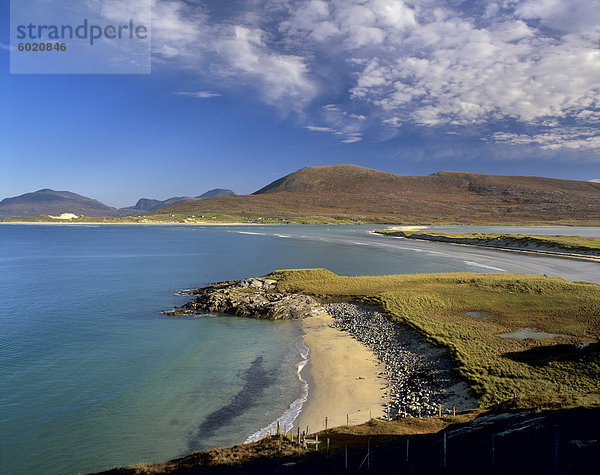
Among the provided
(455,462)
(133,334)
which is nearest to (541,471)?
(455,462)

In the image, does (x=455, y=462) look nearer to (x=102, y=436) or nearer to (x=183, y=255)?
(x=102, y=436)

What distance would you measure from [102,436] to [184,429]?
12.2ft

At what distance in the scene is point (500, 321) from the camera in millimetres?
29547

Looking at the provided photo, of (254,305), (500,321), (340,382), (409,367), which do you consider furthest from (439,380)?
(254,305)

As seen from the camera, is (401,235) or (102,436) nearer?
(102,436)

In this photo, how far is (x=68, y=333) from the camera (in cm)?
3144

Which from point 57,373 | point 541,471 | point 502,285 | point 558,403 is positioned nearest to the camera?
point 541,471

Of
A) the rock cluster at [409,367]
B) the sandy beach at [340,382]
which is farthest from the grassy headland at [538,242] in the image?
the sandy beach at [340,382]

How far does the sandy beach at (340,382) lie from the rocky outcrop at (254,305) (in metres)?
6.99

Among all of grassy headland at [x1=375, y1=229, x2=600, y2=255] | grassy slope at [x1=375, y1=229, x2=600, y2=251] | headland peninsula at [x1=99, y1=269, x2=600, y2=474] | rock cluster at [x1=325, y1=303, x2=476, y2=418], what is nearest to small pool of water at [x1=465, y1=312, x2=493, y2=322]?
headland peninsula at [x1=99, y1=269, x2=600, y2=474]

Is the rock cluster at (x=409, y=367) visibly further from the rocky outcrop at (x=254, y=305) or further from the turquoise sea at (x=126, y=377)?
the rocky outcrop at (x=254, y=305)

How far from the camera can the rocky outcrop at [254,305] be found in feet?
120

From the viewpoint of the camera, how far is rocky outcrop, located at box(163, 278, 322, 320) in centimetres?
3662

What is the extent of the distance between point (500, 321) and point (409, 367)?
12542 mm
